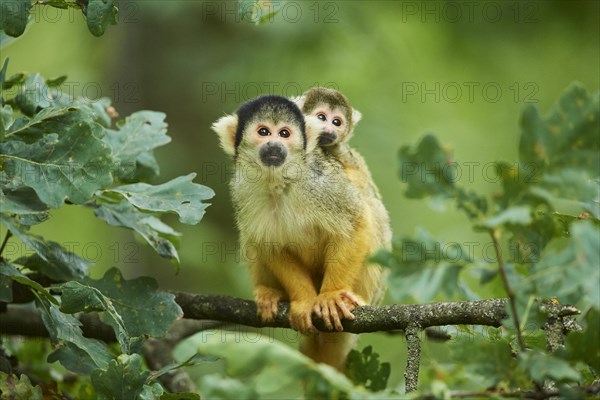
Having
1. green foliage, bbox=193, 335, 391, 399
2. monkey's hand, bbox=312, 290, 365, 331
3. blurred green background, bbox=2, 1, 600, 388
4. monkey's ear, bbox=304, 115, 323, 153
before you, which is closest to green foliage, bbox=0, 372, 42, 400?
green foliage, bbox=193, 335, 391, 399

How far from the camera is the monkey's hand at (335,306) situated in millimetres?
4152

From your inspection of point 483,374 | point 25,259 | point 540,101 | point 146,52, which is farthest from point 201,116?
point 483,374

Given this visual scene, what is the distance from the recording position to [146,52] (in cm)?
993

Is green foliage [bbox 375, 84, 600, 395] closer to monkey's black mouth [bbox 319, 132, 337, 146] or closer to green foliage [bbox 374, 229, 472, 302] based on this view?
green foliage [bbox 374, 229, 472, 302]

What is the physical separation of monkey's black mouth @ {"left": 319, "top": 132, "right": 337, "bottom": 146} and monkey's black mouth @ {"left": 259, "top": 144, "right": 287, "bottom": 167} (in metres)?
0.64

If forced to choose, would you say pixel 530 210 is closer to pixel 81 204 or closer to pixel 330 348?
pixel 81 204

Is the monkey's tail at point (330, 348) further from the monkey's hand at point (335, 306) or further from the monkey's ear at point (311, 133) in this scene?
the monkey's ear at point (311, 133)

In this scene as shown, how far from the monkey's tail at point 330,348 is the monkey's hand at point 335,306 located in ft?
1.71

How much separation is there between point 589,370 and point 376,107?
8.10 metres

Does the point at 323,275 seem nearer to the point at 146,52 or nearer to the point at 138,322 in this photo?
the point at 138,322

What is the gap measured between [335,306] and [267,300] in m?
0.54

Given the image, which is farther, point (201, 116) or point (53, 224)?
point (53, 224)

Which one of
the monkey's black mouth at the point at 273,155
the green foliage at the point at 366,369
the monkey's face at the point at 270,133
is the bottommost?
the green foliage at the point at 366,369

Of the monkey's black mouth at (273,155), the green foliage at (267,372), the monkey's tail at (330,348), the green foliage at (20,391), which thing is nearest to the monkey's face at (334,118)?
the monkey's black mouth at (273,155)
